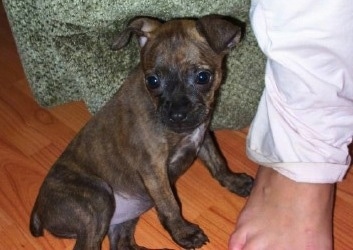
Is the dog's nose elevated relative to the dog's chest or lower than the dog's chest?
elevated

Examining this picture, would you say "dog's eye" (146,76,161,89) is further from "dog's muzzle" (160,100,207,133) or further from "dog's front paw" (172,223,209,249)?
"dog's front paw" (172,223,209,249)

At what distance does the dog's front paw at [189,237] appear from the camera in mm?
1764

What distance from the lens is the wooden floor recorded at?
6.18 ft

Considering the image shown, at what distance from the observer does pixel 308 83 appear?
1.37 m

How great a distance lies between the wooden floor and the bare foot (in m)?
0.14

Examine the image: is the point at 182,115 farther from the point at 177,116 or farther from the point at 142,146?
the point at 142,146

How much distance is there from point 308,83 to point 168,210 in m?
0.67

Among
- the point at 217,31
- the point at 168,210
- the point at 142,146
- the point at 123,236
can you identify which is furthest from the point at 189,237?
the point at 217,31

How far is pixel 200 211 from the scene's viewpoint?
1.96 metres

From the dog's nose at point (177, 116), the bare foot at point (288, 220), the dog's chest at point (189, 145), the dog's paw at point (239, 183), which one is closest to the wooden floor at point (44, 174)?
the dog's paw at point (239, 183)

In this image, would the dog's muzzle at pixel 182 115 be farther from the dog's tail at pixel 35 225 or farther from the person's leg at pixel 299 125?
the dog's tail at pixel 35 225

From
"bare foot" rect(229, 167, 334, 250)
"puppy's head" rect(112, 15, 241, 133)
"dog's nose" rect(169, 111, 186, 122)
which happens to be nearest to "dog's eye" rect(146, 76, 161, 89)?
"puppy's head" rect(112, 15, 241, 133)

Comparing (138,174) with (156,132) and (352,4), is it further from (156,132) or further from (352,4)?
(352,4)

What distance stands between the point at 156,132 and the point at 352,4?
742 millimetres
